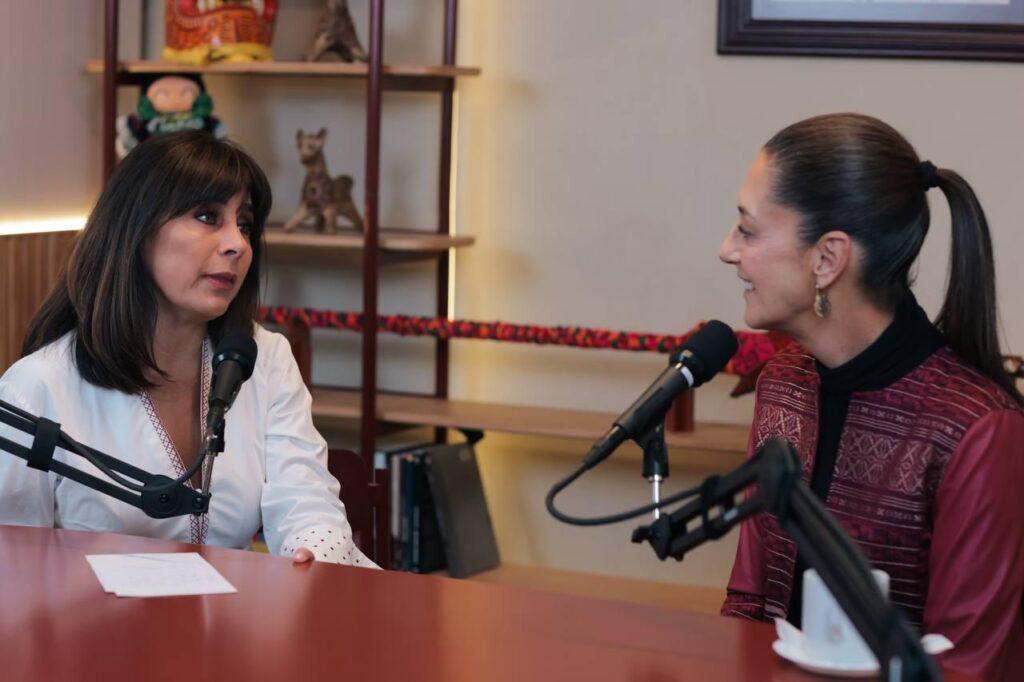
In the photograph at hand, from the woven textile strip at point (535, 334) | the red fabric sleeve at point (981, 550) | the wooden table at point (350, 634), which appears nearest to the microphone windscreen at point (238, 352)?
the wooden table at point (350, 634)

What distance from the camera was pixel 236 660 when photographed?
1.45 metres

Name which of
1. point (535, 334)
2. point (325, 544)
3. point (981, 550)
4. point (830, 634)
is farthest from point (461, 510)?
point (830, 634)

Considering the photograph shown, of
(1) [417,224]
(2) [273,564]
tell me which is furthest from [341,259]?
(2) [273,564]

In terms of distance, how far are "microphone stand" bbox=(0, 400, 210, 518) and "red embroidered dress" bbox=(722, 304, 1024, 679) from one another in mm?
825

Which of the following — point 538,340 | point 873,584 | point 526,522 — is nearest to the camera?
point 873,584

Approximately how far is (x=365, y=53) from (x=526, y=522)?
1338 millimetres

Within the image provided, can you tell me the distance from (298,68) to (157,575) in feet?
6.82

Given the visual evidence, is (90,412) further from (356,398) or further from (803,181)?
(356,398)

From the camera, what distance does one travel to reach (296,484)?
2.18 m

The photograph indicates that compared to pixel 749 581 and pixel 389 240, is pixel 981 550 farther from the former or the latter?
pixel 389 240

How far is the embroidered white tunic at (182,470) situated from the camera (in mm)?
2080

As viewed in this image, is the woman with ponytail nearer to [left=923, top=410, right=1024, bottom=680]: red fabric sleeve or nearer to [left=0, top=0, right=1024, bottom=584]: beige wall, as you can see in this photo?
[left=923, top=410, right=1024, bottom=680]: red fabric sleeve

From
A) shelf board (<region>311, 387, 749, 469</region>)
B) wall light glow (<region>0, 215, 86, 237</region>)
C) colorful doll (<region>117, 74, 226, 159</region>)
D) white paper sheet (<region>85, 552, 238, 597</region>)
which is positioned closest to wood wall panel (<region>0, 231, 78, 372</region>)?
wall light glow (<region>0, 215, 86, 237</region>)

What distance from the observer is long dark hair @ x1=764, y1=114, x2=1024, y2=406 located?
1.85 metres
